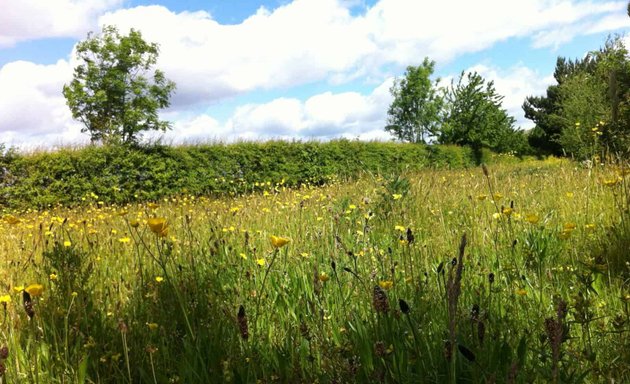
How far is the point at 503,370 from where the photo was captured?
66.5 inches

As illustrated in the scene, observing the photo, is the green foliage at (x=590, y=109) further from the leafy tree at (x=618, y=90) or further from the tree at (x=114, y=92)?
the tree at (x=114, y=92)

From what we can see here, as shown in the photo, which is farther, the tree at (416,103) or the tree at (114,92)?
the tree at (416,103)

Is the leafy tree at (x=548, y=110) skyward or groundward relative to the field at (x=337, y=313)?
skyward

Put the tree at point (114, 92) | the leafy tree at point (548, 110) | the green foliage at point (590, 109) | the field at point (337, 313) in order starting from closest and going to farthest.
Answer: the field at point (337, 313)
the green foliage at point (590, 109)
the tree at point (114, 92)
the leafy tree at point (548, 110)

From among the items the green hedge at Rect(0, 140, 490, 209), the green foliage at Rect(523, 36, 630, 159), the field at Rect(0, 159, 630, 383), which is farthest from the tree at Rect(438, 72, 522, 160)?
the field at Rect(0, 159, 630, 383)

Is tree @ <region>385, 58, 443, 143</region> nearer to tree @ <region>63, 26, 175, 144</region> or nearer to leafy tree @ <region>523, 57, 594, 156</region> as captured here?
leafy tree @ <region>523, 57, 594, 156</region>

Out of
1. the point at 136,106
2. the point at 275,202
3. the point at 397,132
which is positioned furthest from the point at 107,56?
the point at 397,132

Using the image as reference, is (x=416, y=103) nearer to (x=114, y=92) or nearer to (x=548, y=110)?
(x=548, y=110)

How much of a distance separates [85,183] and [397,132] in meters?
38.2

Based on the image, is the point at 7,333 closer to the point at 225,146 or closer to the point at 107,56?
the point at 225,146

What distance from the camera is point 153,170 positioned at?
11.7m

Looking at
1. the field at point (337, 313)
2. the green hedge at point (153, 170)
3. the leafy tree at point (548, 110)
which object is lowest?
the field at point (337, 313)

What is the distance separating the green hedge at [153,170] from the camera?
10.6m

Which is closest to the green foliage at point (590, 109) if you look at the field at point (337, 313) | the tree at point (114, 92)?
the field at point (337, 313)
